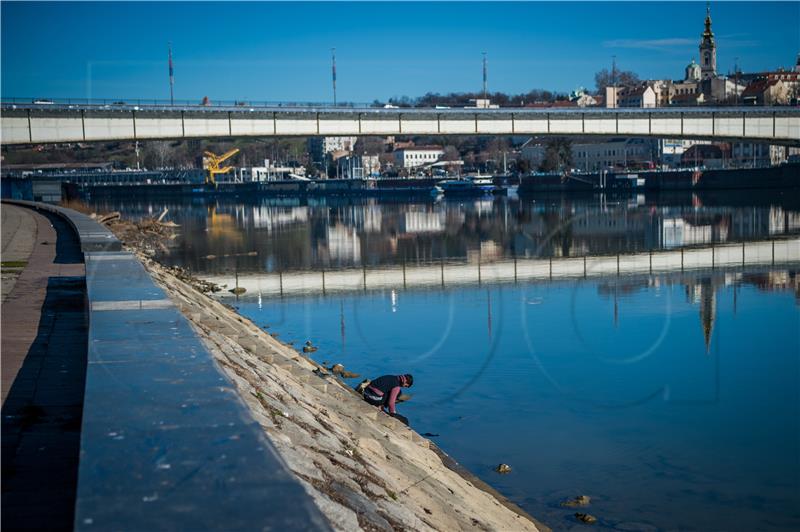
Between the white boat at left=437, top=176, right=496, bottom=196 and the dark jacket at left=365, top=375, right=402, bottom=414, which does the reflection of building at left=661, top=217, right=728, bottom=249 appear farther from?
the white boat at left=437, top=176, right=496, bottom=196

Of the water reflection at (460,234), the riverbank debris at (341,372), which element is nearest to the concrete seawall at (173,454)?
the riverbank debris at (341,372)

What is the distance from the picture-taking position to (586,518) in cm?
1072

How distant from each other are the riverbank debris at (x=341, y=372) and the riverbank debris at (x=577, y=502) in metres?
7.81

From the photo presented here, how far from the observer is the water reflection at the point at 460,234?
4600 cm

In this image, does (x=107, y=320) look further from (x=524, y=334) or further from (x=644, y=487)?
(x=524, y=334)

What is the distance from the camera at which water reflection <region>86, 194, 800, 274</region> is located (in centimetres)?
4600

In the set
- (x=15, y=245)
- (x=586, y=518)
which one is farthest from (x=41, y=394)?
(x=15, y=245)

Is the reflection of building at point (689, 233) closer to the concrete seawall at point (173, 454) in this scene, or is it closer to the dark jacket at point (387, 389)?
the dark jacket at point (387, 389)

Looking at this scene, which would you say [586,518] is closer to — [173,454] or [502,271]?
[173,454]

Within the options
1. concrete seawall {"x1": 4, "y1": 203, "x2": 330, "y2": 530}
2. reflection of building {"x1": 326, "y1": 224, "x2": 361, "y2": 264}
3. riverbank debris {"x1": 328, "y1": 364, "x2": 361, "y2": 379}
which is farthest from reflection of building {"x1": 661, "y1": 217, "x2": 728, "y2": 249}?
concrete seawall {"x1": 4, "y1": 203, "x2": 330, "y2": 530}

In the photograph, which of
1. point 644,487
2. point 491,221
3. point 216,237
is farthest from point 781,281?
point 491,221

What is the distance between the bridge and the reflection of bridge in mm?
24008

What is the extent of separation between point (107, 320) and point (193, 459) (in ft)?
17.1

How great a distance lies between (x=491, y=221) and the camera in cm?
7631
